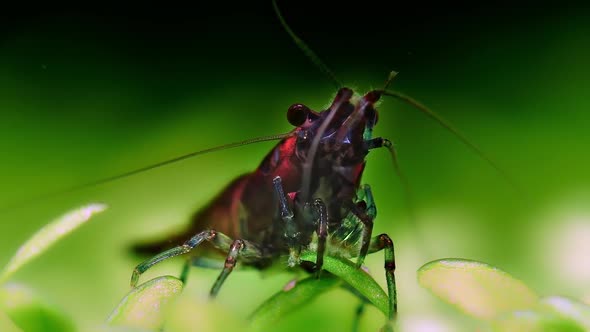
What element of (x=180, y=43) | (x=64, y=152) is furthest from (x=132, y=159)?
(x=180, y=43)

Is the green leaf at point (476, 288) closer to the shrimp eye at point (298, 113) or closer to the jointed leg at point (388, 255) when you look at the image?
the jointed leg at point (388, 255)

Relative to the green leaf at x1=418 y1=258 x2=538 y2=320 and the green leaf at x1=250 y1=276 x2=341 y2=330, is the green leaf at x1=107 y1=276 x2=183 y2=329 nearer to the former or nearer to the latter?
the green leaf at x1=250 y1=276 x2=341 y2=330

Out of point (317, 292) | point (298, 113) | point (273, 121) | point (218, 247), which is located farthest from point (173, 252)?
point (273, 121)

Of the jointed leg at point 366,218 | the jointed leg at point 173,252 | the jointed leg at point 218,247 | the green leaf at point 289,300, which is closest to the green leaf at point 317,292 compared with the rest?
the green leaf at point 289,300

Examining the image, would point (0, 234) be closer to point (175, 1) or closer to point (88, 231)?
point (88, 231)

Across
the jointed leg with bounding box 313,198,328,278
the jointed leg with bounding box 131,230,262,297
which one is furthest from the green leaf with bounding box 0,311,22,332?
the jointed leg with bounding box 131,230,262,297

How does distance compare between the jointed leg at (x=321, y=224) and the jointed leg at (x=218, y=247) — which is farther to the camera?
the jointed leg at (x=218, y=247)
